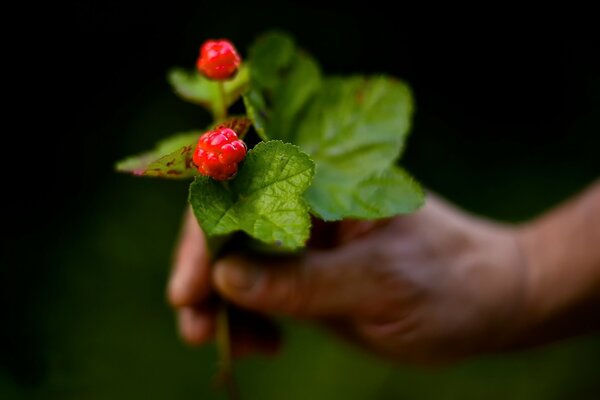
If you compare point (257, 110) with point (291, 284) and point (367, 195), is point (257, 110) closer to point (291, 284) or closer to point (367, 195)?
point (367, 195)

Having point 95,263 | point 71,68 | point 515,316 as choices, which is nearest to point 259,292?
point 515,316

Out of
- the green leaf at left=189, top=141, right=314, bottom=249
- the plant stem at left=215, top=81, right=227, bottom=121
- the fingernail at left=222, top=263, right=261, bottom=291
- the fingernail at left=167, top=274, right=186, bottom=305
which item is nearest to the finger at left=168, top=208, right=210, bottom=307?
the fingernail at left=167, top=274, right=186, bottom=305

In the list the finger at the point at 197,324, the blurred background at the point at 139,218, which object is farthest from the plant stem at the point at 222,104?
the blurred background at the point at 139,218

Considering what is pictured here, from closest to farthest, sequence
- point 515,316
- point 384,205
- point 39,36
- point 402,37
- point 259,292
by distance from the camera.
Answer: point 384,205, point 259,292, point 515,316, point 39,36, point 402,37

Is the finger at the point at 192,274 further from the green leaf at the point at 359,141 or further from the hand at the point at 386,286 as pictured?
the green leaf at the point at 359,141

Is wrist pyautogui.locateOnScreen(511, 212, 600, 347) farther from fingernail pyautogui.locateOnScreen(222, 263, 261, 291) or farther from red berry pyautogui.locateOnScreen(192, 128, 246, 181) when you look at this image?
red berry pyautogui.locateOnScreen(192, 128, 246, 181)

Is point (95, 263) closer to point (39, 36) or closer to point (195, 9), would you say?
point (39, 36)
